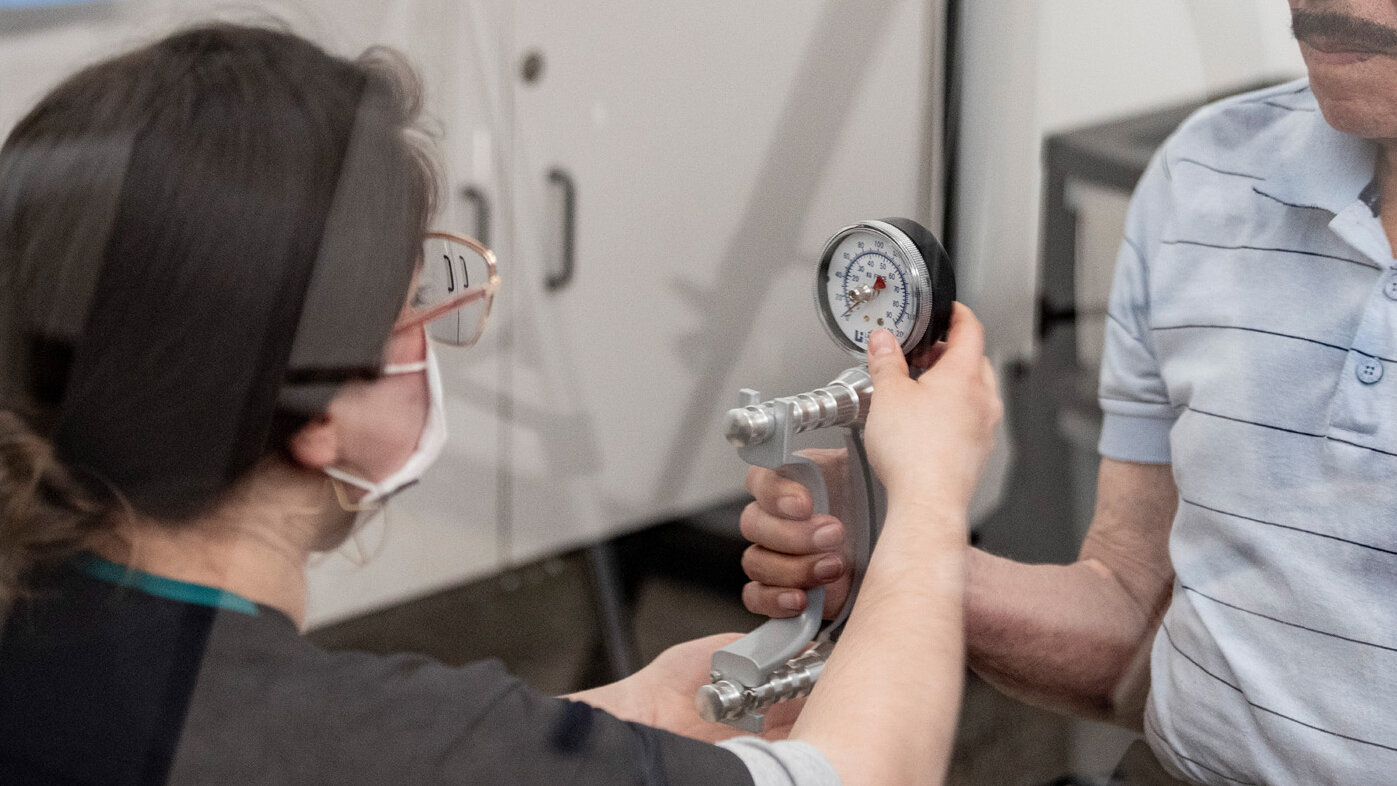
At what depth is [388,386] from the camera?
0.69 metres

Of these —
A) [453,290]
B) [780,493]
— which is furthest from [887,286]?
[453,290]

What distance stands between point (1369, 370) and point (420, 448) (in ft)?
1.95

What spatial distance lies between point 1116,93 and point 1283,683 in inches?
19.2

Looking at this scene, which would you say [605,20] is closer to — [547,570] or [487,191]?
[487,191]

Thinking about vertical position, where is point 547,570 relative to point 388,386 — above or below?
below

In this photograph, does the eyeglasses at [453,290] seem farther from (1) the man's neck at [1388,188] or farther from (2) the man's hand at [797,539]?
(1) the man's neck at [1388,188]

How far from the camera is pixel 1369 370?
792 mm

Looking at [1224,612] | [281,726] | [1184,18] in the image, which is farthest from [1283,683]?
[281,726]

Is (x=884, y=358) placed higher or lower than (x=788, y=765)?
higher

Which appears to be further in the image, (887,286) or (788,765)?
(887,286)

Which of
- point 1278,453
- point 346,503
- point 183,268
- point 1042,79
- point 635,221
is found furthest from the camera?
point 635,221

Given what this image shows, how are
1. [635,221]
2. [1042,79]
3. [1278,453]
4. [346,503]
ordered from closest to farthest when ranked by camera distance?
[346,503] → [1278,453] → [1042,79] → [635,221]

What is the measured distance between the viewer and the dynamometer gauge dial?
749mm

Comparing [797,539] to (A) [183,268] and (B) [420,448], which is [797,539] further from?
(A) [183,268]
